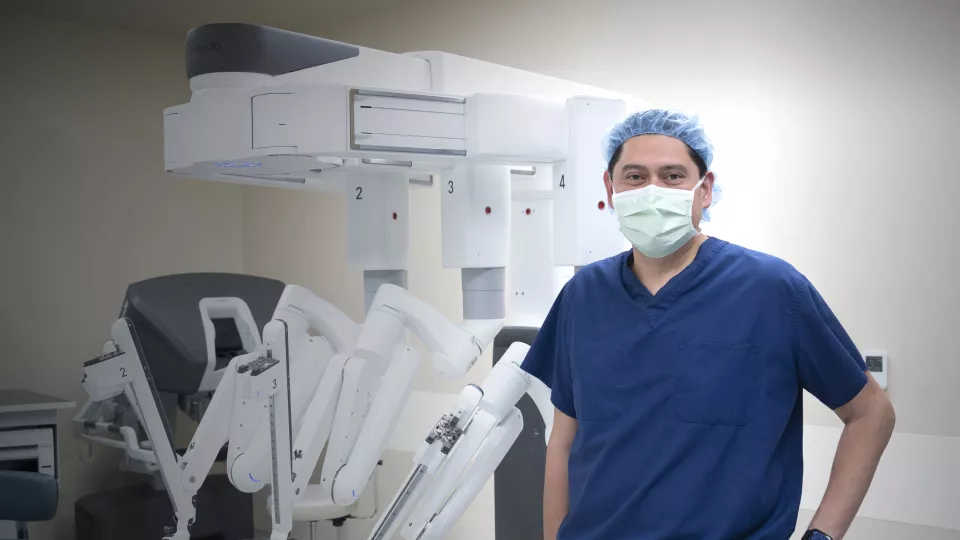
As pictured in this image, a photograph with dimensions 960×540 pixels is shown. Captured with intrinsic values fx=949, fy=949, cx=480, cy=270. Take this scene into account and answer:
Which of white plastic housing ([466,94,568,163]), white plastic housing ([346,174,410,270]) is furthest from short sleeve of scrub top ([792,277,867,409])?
white plastic housing ([346,174,410,270])

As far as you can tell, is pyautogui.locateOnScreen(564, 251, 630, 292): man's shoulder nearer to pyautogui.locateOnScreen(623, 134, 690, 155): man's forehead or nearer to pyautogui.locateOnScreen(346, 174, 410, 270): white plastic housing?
pyautogui.locateOnScreen(623, 134, 690, 155): man's forehead

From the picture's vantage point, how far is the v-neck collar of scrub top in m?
1.63

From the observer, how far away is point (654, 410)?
5.16 ft

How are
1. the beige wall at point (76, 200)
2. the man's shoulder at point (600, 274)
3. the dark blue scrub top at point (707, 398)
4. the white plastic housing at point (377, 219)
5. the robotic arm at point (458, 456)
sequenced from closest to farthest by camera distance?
the dark blue scrub top at point (707, 398) < the man's shoulder at point (600, 274) < the robotic arm at point (458, 456) < the white plastic housing at point (377, 219) < the beige wall at point (76, 200)

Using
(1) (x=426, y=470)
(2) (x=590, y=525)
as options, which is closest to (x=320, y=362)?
(1) (x=426, y=470)

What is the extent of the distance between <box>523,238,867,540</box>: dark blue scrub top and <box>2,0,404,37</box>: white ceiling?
3.23m

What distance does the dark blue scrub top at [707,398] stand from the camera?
1.51 m

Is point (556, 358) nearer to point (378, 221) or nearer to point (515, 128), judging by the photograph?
point (515, 128)

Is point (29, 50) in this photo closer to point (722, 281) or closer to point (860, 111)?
point (860, 111)

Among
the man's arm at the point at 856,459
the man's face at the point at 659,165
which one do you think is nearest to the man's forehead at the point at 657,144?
the man's face at the point at 659,165

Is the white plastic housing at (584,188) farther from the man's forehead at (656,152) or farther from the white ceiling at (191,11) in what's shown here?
the white ceiling at (191,11)

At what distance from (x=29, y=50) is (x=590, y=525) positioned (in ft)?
13.8

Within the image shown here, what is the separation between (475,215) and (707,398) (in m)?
1.23

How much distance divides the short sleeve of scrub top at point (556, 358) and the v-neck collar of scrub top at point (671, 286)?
0.15 metres
